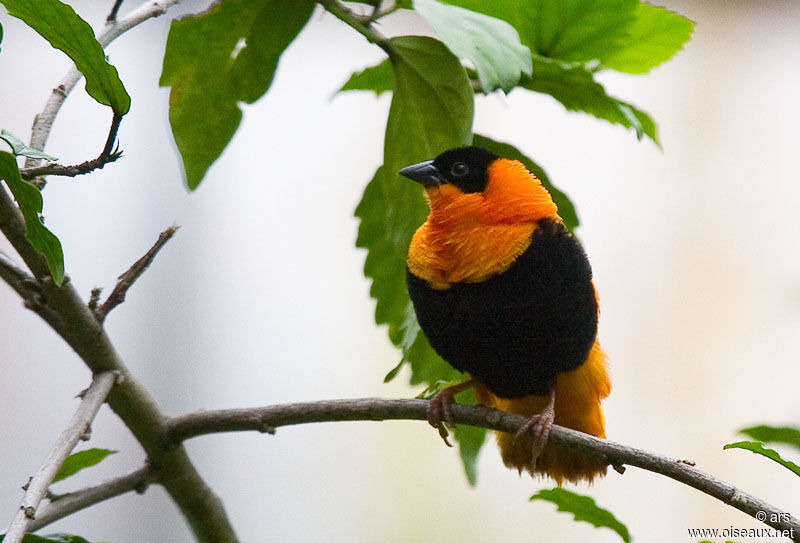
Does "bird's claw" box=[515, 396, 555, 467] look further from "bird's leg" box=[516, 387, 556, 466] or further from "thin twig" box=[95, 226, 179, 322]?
"thin twig" box=[95, 226, 179, 322]

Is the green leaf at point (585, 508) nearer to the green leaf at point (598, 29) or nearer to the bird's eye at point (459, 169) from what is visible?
the bird's eye at point (459, 169)

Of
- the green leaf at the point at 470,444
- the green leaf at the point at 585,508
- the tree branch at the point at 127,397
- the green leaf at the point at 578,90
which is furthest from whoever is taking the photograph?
the green leaf at the point at 470,444

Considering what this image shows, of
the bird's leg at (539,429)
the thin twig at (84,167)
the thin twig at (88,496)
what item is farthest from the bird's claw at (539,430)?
the thin twig at (84,167)

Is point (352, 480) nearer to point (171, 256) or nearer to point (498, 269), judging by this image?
point (171, 256)

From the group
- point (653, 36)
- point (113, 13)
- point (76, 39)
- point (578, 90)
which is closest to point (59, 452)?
point (76, 39)

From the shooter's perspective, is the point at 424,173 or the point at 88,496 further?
the point at 424,173

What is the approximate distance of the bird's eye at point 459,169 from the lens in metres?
1.00

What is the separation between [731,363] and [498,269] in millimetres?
1593

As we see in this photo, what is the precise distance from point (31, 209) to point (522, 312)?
0.51 m

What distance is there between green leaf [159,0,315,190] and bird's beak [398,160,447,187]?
21 centimetres

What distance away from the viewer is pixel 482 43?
82 cm

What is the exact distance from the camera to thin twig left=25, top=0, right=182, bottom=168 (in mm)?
742

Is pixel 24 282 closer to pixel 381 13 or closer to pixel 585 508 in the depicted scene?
pixel 381 13

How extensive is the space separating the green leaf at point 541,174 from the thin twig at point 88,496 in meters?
0.54
